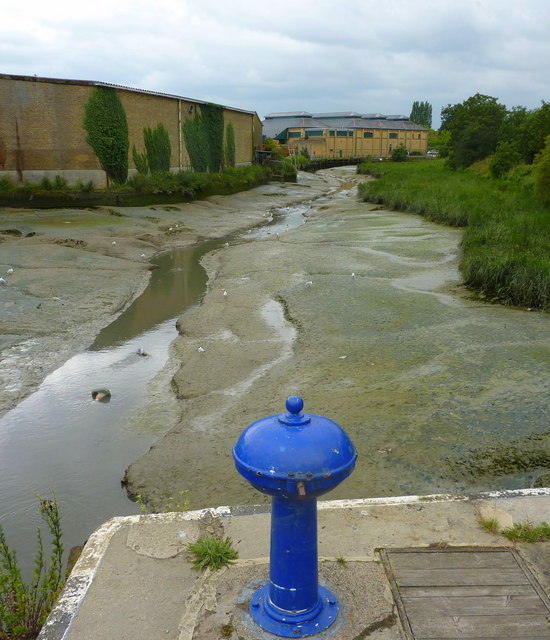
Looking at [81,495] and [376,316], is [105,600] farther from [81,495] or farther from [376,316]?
[376,316]

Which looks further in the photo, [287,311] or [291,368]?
[287,311]

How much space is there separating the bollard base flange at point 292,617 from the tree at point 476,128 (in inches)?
1720

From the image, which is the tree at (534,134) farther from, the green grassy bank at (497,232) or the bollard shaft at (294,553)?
the bollard shaft at (294,553)

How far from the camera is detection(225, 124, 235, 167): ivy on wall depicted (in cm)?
3991

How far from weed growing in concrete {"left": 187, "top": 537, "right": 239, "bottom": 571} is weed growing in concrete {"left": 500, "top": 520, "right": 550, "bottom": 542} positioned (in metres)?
1.60

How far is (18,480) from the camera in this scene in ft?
18.8

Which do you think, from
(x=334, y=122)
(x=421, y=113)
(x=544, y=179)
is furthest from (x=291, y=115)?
(x=544, y=179)

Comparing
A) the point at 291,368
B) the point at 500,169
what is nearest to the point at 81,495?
the point at 291,368

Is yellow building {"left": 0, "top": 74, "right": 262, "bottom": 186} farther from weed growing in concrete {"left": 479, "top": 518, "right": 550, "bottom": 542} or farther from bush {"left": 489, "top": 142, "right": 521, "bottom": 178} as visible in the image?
weed growing in concrete {"left": 479, "top": 518, "right": 550, "bottom": 542}

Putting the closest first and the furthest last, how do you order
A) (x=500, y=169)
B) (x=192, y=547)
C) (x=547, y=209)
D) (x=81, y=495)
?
(x=192, y=547)
(x=81, y=495)
(x=547, y=209)
(x=500, y=169)

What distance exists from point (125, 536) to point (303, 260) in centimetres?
1215

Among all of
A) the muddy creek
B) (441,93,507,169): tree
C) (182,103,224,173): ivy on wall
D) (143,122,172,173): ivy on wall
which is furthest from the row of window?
the muddy creek

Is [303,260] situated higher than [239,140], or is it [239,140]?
[239,140]

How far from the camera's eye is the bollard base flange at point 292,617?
2891 mm
